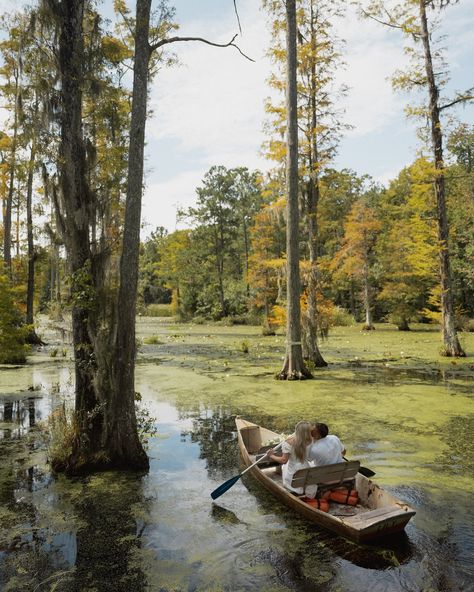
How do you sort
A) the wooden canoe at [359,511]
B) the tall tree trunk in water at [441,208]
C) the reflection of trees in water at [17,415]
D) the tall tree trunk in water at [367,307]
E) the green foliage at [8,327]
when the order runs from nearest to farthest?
1. the wooden canoe at [359,511]
2. the reflection of trees in water at [17,415]
3. the green foliage at [8,327]
4. the tall tree trunk in water at [441,208]
5. the tall tree trunk in water at [367,307]

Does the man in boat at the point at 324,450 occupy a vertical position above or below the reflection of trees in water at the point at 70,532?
above

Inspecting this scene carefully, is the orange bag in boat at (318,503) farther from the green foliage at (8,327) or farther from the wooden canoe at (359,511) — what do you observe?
the green foliage at (8,327)

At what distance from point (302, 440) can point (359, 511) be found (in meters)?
0.91

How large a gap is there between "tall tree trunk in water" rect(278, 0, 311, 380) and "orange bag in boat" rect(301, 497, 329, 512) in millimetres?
8198

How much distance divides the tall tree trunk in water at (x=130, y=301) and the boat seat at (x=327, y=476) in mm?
2500

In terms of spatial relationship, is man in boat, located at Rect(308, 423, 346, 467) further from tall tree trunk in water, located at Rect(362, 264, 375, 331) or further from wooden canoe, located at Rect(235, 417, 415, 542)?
tall tree trunk in water, located at Rect(362, 264, 375, 331)

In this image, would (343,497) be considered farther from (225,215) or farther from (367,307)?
(225,215)

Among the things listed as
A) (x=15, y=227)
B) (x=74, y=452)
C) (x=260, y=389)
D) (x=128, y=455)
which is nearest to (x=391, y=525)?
(x=128, y=455)

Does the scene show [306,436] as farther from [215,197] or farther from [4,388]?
[215,197]

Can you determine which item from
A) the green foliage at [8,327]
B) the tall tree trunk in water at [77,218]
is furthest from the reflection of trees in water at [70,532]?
the green foliage at [8,327]

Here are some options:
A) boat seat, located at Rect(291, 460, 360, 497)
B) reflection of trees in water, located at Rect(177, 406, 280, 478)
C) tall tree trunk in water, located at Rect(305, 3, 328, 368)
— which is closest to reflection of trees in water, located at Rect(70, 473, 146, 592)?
reflection of trees in water, located at Rect(177, 406, 280, 478)

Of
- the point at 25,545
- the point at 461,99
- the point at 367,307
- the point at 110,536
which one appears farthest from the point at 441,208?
the point at 25,545

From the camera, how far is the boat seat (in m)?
5.18

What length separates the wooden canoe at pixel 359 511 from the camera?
14.6 feet
